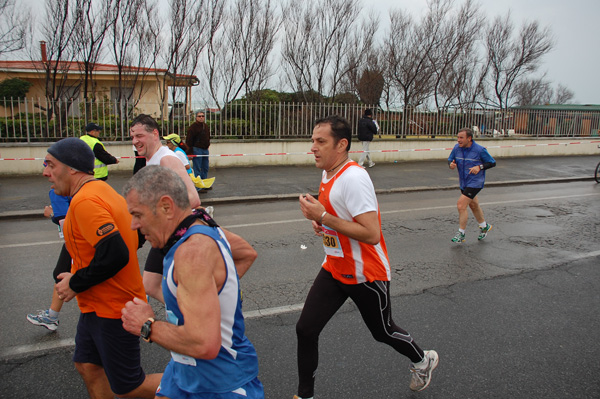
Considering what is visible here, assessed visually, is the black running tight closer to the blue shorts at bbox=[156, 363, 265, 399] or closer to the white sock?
the white sock

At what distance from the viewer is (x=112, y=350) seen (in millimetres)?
2445

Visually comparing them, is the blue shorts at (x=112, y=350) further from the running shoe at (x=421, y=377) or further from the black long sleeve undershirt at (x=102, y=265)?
the running shoe at (x=421, y=377)

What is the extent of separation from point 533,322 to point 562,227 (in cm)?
466

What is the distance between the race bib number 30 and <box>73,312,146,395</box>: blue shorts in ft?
4.45

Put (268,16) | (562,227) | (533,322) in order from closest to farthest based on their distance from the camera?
(533,322)
(562,227)
(268,16)

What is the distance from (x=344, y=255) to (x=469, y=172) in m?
4.95

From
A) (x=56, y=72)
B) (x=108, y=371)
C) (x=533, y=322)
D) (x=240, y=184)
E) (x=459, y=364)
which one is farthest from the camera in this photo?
(x=56, y=72)

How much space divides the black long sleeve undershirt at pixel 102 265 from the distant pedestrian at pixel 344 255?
3.80 ft

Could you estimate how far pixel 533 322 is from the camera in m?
4.22

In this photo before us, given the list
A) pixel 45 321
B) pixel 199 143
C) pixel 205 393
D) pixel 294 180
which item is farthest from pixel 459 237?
pixel 199 143

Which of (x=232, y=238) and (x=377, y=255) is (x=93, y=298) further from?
(x=377, y=255)

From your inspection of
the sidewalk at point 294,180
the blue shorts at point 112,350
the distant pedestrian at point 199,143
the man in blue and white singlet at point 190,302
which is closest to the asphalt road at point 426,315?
the blue shorts at point 112,350

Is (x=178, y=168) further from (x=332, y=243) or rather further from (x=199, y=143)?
(x=199, y=143)

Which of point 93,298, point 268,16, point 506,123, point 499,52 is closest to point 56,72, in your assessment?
point 268,16
